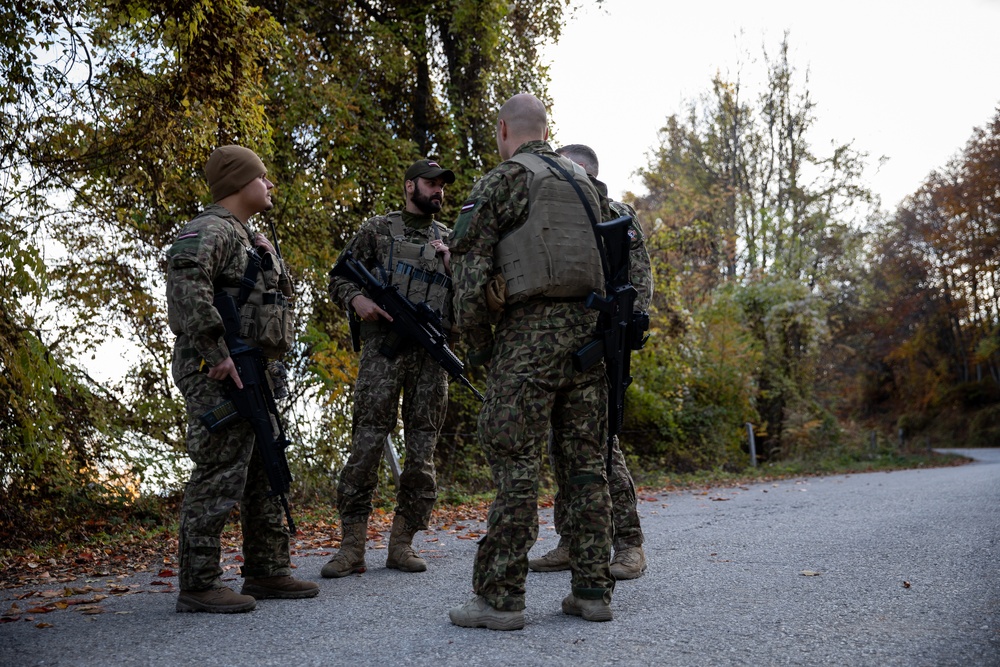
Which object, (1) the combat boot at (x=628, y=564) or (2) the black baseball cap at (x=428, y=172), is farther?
(2) the black baseball cap at (x=428, y=172)

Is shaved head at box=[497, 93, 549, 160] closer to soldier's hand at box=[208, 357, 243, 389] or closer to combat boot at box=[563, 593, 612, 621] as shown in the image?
soldier's hand at box=[208, 357, 243, 389]

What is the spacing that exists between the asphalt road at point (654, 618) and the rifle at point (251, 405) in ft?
2.11

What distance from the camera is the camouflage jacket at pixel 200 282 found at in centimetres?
356

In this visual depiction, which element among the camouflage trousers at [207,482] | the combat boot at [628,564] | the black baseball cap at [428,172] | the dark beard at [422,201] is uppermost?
the black baseball cap at [428,172]

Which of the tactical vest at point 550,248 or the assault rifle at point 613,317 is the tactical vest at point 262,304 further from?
the assault rifle at point 613,317

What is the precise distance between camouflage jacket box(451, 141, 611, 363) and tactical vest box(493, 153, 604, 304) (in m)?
0.04

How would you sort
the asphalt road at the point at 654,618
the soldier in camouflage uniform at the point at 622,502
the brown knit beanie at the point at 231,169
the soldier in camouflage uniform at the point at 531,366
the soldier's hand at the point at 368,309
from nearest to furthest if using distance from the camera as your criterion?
the asphalt road at the point at 654,618
the soldier in camouflage uniform at the point at 531,366
the brown knit beanie at the point at 231,169
the soldier in camouflage uniform at the point at 622,502
the soldier's hand at the point at 368,309

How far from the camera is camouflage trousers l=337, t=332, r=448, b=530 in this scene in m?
4.58

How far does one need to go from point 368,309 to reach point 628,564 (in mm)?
1996

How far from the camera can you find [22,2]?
5582 millimetres

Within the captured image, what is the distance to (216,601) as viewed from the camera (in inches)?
141

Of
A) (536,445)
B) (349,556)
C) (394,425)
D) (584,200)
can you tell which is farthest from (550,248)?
(349,556)

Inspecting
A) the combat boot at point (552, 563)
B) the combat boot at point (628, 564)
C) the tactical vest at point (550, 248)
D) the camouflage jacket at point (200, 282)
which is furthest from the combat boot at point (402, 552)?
the tactical vest at point (550, 248)

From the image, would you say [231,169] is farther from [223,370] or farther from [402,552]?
[402,552]
